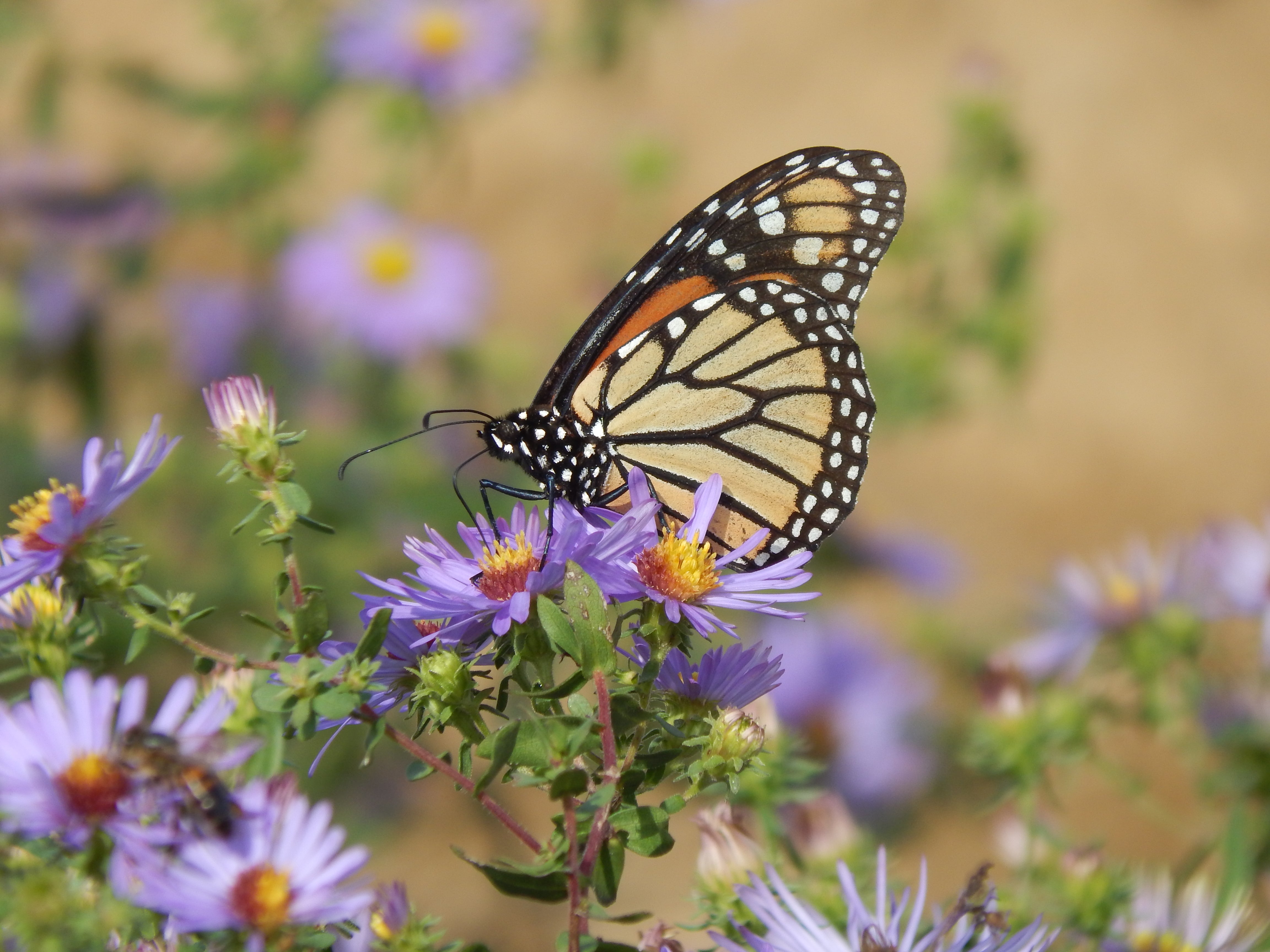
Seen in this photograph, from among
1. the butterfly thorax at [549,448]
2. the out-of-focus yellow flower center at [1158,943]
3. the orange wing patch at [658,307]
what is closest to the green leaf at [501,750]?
the butterfly thorax at [549,448]

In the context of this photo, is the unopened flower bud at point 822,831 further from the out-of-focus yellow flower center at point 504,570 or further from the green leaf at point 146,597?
the green leaf at point 146,597

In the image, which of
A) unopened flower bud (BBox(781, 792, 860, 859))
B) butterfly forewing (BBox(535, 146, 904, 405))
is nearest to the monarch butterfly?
butterfly forewing (BBox(535, 146, 904, 405))

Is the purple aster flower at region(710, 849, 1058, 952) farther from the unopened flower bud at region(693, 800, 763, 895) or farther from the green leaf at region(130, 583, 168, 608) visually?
the green leaf at region(130, 583, 168, 608)

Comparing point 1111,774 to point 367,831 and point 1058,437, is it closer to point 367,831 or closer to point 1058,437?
point 367,831

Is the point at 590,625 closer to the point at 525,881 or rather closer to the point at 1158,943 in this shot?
the point at 525,881

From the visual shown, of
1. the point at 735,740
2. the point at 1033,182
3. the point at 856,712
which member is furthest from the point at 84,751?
the point at 1033,182

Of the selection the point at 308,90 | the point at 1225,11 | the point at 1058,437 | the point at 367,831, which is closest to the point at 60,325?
the point at 308,90
